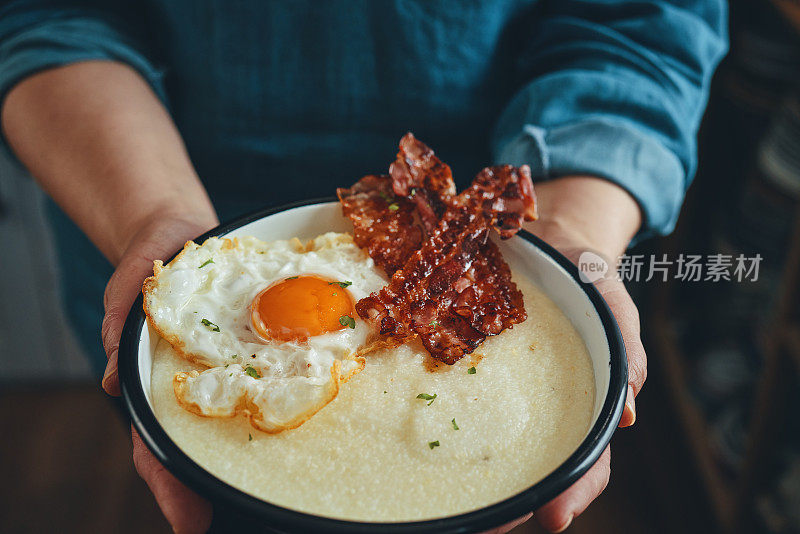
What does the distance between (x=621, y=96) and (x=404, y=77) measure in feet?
1.77

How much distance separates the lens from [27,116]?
167 centimetres

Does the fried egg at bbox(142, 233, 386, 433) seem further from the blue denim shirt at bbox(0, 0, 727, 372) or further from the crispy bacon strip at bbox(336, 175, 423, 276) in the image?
the blue denim shirt at bbox(0, 0, 727, 372)

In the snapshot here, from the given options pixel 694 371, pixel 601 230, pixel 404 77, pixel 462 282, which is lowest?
pixel 694 371

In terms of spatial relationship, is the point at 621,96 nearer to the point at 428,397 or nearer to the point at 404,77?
the point at 404,77

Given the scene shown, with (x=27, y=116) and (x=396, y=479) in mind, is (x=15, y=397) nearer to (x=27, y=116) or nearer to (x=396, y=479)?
(x=27, y=116)

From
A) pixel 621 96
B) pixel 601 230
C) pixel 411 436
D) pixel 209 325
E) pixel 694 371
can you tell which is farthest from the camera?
pixel 694 371

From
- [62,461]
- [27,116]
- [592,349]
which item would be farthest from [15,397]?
[592,349]

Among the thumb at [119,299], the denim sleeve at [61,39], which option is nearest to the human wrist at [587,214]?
the thumb at [119,299]

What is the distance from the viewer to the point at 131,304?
4.09 ft

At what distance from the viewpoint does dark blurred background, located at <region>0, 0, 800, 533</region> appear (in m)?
2.37

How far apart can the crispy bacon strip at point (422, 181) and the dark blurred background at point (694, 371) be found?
1.41 m

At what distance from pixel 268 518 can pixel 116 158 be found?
1.04 m

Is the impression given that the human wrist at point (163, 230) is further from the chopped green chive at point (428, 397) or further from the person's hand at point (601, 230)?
the person's hand at point (601, 230)

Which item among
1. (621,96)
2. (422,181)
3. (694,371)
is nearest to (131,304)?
(422,181)
